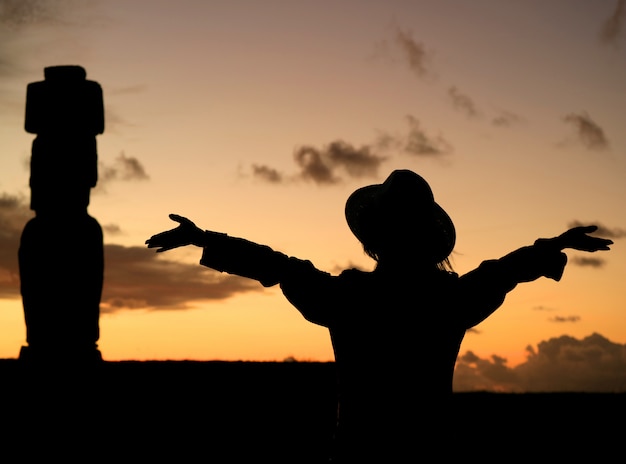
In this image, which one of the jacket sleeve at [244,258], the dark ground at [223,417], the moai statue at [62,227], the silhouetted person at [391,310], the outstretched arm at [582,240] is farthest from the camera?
the moai statue at [62,227]

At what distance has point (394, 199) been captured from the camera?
11.5 feet

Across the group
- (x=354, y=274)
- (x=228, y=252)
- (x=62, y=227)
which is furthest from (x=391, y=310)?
(x=62, y=227)

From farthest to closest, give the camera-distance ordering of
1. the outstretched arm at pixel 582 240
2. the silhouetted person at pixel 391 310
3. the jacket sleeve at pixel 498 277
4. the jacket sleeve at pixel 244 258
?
the outstretched arm at pixel 582 240 → the jacket sleeve at pixel 498 277 → the jacket sleeve at pixel 244 258 → the silhouetted person at pixel 391 310

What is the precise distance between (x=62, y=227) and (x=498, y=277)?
7.57 meters

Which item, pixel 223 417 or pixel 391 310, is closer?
pixel 391 310

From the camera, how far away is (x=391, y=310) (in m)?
3.41

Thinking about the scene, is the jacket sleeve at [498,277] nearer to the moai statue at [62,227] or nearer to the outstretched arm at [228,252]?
the outstretched arm at [228,252]

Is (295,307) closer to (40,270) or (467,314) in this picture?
(467,314)

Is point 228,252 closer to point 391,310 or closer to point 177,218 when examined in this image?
point 177,218

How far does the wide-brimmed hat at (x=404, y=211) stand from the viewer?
351 cm

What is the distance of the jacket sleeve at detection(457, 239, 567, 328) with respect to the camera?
3.59 m

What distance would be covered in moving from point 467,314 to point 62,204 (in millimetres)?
7757

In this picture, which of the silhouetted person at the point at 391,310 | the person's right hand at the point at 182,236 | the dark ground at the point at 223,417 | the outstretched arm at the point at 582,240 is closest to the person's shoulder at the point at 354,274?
the silhouetted person at the point at 391,310

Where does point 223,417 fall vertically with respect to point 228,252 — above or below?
below
